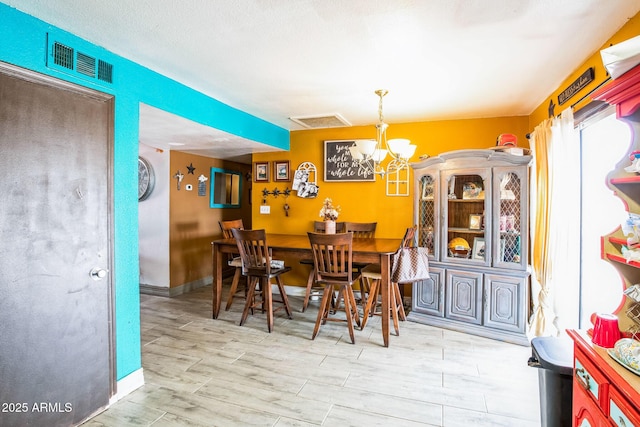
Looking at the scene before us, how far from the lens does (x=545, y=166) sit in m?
2.84

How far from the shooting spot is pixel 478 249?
3.41 m

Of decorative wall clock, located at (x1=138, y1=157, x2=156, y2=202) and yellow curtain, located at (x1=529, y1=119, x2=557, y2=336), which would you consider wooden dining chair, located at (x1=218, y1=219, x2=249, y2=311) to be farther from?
yellow curtain, located at (x1=529, y1=119, x2=557, y2=336)

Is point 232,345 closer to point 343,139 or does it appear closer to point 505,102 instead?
point 343,139

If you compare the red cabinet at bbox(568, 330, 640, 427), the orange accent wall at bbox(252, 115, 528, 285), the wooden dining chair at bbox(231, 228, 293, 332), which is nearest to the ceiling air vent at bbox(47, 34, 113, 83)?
the wooden dining chair at bbox(231, 228, 293, 332)

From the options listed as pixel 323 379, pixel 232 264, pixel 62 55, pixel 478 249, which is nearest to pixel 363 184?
pixel 478 249

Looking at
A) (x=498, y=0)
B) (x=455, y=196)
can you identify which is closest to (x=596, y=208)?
(x=455, y=196)

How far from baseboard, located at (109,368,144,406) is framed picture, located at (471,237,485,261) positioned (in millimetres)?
3098

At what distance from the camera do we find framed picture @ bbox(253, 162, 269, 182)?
4941 mm

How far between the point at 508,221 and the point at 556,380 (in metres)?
1.95

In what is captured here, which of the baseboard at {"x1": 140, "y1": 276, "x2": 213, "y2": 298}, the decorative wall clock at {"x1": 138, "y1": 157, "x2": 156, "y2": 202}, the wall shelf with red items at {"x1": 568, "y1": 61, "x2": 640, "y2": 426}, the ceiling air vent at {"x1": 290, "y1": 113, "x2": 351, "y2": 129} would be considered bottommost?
the baseboard at {"x1": 140, "y1": 276, "x2": 213, "y2": 298}

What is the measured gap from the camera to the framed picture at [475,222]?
3.45 metres

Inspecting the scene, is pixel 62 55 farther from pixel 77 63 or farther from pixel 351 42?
pixel 351 42

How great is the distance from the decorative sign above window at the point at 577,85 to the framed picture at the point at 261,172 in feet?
11.6

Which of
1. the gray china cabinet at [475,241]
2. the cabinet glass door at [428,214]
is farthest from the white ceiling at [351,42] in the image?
the cabinet glass door at [428,214]
